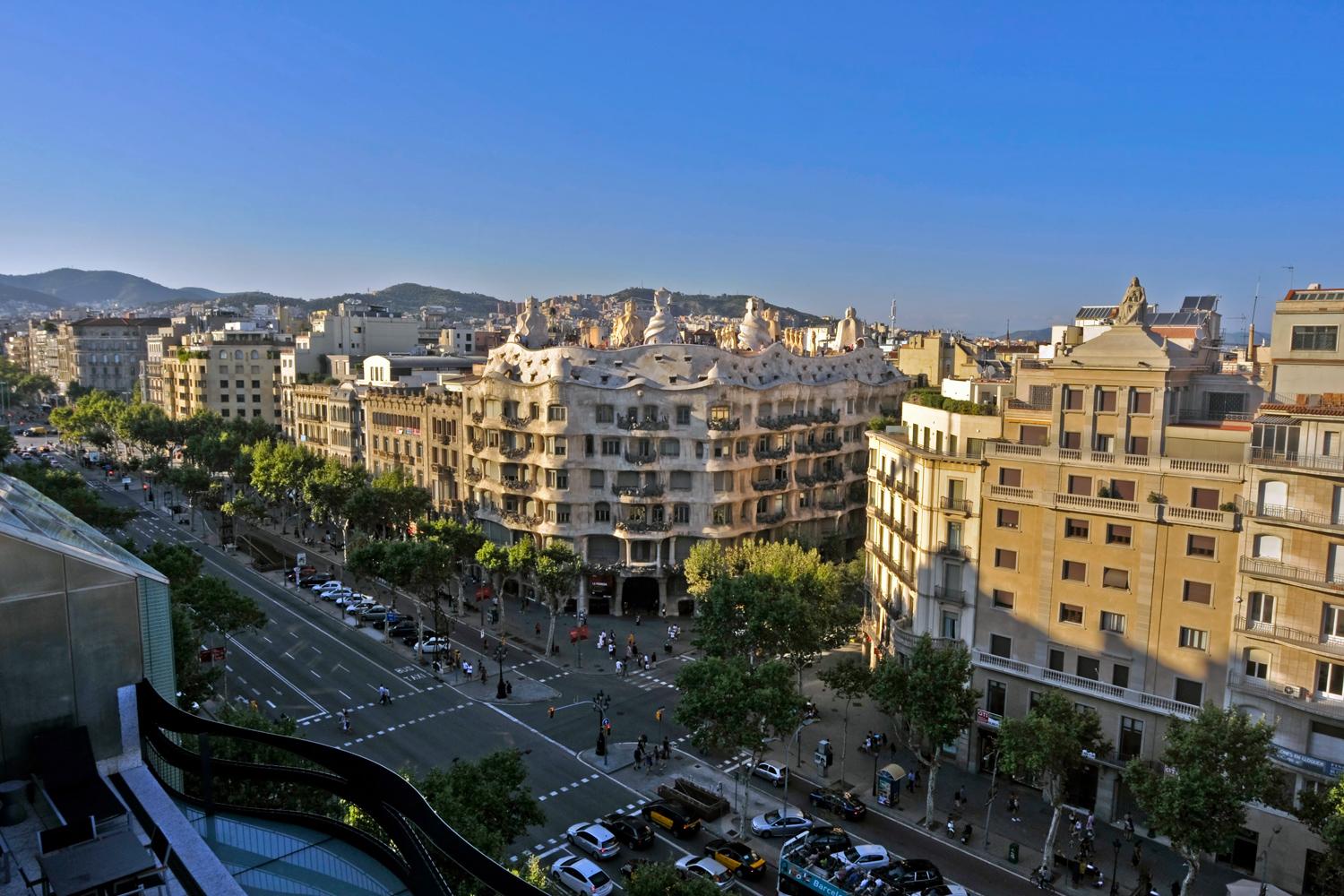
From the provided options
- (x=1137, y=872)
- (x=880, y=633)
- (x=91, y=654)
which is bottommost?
(x=1137, y=872)

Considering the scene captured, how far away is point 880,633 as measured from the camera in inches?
2525

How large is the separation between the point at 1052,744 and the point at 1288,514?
1489 cm

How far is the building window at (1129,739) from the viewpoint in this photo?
154 ft

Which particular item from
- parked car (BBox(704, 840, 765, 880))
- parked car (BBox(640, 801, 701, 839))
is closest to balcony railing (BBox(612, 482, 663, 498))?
parked car (BBox(640, 801, 701, 839))

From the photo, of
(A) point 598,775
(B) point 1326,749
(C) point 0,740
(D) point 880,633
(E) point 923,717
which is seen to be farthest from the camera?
(D) point 880,633

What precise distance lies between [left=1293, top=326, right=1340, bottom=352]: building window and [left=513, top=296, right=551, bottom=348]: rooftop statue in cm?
6870

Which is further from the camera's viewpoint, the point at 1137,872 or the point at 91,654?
the point at 1137,872

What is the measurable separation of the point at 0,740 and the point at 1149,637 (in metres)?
47.1

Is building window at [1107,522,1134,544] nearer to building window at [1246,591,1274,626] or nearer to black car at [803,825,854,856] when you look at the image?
building window at [1246,591,1274,626]

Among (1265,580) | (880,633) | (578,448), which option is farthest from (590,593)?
(1265,580)

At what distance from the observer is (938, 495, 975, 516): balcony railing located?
2094 inches

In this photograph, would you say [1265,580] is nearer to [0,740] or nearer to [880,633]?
[880,633]

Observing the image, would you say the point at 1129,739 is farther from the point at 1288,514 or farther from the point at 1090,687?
the point at 1288,514

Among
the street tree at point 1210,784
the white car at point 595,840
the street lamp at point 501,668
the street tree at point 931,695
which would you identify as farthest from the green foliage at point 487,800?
the street lamp at point 501,668
